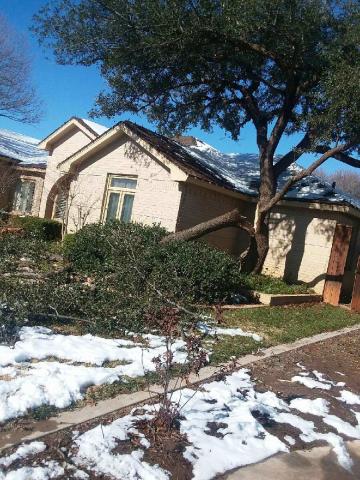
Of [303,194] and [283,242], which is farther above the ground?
[303,194]

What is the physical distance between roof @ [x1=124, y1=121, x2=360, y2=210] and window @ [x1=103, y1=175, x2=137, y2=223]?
162 cm

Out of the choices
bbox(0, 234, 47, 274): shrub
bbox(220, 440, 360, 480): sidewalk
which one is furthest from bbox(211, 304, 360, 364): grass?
bbox(0, 234, 47, 274): shrub

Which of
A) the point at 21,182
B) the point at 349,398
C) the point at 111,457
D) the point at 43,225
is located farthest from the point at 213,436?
the point at 21,182

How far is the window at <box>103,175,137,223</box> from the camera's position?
1574 cm

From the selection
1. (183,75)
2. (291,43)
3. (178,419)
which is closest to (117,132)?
(183,75)

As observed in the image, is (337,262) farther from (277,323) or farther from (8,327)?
(8,327)

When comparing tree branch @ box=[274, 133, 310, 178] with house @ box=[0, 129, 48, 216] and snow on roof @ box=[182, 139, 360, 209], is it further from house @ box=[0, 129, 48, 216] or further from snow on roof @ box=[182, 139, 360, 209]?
house @ box=[0, 129, 48, 216]

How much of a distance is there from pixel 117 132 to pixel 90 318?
9.55 m

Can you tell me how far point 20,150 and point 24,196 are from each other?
166 inches

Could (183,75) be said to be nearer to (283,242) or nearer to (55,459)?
(283,242)

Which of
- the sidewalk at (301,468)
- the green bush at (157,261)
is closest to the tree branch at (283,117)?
the green bush at (157,261)

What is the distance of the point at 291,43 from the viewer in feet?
42.5

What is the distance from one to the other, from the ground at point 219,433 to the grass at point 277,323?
2.41 ft

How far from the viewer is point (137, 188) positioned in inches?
606
